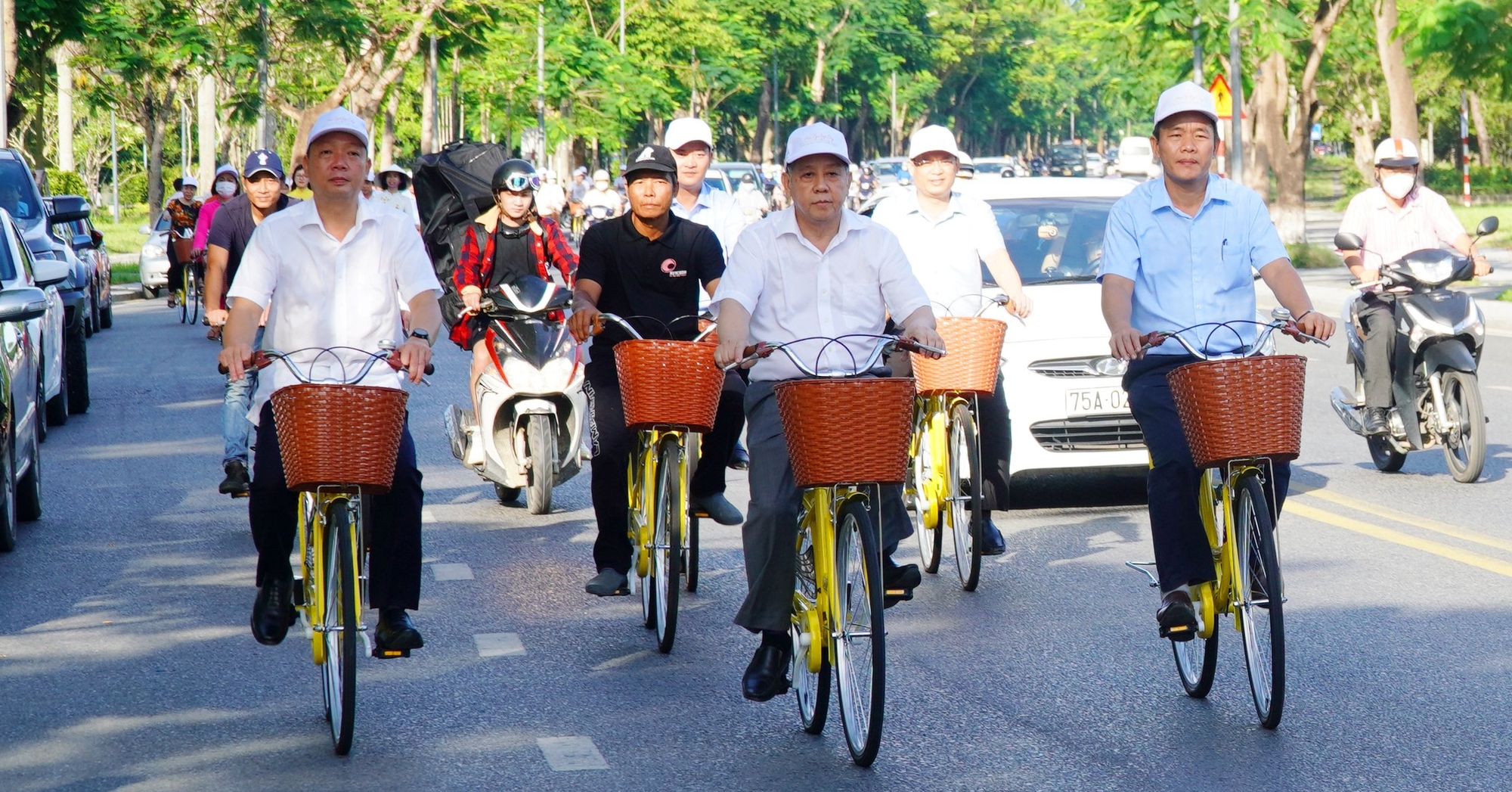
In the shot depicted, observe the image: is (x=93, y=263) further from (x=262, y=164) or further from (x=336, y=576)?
(x=336, y=576)

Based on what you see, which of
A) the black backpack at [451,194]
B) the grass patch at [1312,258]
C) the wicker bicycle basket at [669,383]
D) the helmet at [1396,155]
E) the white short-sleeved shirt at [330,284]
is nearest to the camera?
the white short-sleeved shirt at [330,284]

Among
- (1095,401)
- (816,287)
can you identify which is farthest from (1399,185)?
(816,287)

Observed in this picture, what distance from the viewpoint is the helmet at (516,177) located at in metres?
9.95

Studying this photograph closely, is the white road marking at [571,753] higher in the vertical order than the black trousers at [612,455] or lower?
lower

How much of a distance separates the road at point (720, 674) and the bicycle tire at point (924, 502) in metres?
0.13

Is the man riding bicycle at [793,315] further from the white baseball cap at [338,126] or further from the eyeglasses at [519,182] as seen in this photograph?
the eyeglasses at [519,182]

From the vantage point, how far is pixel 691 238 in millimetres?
7832

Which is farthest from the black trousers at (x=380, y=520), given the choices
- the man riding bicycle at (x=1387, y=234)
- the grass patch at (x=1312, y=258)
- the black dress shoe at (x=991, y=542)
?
the grass patch at (x=1312, y=258)

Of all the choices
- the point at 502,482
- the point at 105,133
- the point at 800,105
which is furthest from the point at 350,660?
the point at 800,105

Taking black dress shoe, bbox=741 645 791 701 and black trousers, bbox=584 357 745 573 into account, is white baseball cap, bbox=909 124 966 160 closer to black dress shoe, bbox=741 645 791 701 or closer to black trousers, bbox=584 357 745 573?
black trousers, bbox=584 357 745 573

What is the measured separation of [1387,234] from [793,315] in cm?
586

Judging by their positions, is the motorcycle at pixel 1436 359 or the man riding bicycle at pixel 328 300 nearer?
the man riding bicycle at pixel 328 300

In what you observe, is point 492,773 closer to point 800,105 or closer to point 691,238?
point 691,238

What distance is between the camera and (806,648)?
572 cm
